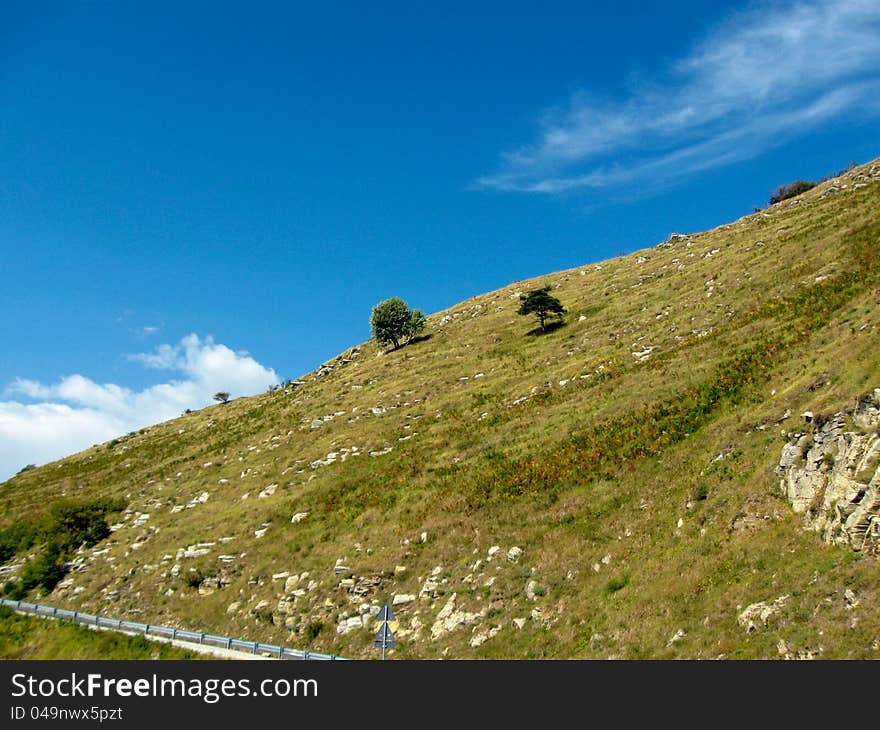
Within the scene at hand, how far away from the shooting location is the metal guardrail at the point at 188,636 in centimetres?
2478

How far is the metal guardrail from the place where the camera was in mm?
24781

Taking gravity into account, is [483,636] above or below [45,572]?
below

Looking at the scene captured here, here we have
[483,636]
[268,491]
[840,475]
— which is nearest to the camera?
[840,475]

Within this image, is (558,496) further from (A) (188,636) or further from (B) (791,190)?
(B) (791,190)

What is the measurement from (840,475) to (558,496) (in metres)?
15.5

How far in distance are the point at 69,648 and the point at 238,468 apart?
29076 mm

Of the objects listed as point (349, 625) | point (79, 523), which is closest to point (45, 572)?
point (79, 523)

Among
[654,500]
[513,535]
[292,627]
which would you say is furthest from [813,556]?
[292,627]

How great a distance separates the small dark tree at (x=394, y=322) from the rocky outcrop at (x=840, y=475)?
7536 cm

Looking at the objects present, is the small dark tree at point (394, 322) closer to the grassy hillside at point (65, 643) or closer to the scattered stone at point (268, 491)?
the scattered stone at point (268, 491)

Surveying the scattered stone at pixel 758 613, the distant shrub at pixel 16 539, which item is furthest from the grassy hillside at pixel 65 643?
the scattered stone at pixel 758 613

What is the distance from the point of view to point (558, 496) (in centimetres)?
3416

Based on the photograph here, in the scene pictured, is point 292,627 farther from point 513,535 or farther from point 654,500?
point 654,500

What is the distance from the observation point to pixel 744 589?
20594mm
